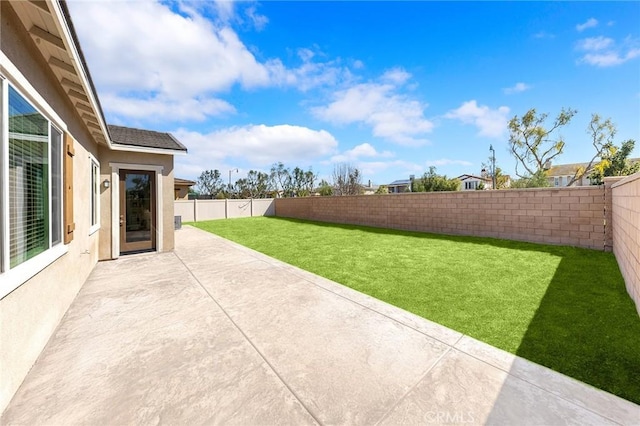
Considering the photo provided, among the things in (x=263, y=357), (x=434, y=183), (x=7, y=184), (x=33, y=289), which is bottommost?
(x=263, y=357)

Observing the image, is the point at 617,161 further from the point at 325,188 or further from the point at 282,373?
the point at 282,373

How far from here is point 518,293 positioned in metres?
4.09

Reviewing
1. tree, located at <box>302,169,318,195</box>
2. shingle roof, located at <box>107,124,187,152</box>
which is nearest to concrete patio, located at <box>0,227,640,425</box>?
shingle roof, located at <box>107,124,187,152</box>

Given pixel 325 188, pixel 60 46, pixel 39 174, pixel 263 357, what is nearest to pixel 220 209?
pixel 325 188

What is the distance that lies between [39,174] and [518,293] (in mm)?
6732

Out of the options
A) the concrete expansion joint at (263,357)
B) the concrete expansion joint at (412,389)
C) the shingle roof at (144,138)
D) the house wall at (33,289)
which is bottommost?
the concrete expansion joint at (263,357)

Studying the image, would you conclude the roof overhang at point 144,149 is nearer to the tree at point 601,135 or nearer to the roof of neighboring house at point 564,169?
the tree at point 601,135

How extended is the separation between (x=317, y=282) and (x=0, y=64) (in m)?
4.50

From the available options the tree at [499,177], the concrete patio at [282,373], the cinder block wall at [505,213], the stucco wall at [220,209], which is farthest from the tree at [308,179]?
the concrete patio at [282,373]

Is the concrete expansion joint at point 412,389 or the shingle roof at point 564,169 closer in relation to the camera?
the concrete expansion joint at point 412,389

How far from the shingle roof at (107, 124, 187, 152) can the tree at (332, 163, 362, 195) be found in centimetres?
2597

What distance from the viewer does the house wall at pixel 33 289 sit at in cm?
201

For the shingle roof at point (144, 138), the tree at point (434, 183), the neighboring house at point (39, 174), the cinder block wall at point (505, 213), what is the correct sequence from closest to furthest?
the neighboring house at point (39, 174) < the cinder block wall at point (505, 213) < the shingle roof at point (144, 138) < the tree at point (434, 183)

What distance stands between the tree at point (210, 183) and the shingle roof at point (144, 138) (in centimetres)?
3576
